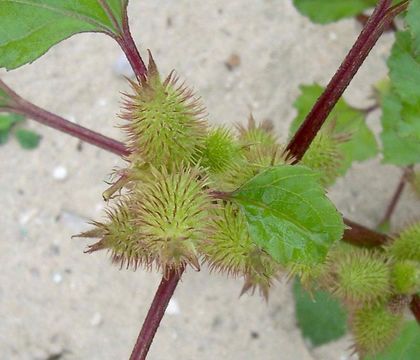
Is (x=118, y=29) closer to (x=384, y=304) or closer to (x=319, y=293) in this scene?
(x=384, y=304)

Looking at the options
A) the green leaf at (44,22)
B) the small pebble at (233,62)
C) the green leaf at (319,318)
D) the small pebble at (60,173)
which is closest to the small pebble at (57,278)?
the small pebble at (60,173)

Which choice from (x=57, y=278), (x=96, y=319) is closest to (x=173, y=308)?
(x=96, y=319)

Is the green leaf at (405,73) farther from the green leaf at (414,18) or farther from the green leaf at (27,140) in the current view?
the green leaf at (27,140)

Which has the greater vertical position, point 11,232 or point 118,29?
point 118,29

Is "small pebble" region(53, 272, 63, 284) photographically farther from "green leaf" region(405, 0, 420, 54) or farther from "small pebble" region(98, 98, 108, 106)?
"green leaf" region(405, 0, 420, 54)

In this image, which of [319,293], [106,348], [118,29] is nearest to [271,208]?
[118,29]

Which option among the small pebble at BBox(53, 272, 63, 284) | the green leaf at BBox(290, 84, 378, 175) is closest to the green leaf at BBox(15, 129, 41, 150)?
the small pebble at BBox(53, 272, 63, 284)

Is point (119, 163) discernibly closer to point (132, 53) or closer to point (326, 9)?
point (326, 9)
